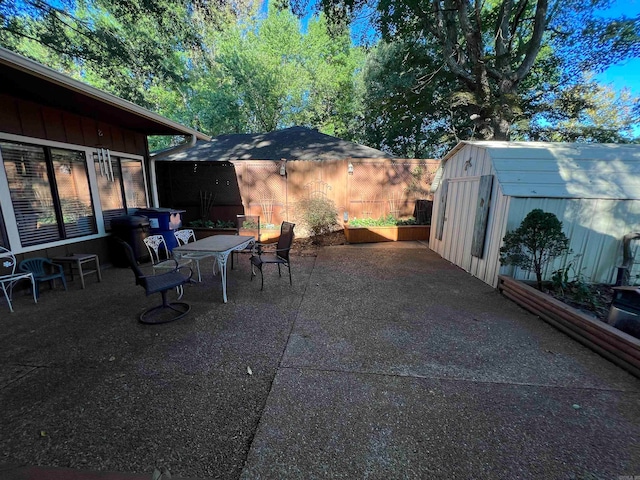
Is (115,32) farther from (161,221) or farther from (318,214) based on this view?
(318,214)

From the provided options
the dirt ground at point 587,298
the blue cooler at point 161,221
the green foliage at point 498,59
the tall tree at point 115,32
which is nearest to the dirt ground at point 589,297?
the dirt ground at point 587,298

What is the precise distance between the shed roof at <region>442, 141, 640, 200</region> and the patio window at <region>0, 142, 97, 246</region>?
7.44 meters

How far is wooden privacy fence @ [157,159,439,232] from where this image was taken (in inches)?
344

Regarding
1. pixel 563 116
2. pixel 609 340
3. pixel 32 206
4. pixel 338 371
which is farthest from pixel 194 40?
pixel 563 116

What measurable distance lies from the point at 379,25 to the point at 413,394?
1153 cm

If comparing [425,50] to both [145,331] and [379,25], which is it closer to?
[379,25]

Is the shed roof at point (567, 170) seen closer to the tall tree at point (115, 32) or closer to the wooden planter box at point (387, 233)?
the wooden planter box at point (387, 233)

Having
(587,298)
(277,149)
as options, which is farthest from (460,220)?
(277,149)

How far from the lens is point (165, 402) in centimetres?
198

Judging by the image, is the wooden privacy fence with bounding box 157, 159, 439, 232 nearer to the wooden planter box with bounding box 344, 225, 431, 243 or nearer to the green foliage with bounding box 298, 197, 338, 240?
the green foliage with bounding box 298, 197, 338, 240

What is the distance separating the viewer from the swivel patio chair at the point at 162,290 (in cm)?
300

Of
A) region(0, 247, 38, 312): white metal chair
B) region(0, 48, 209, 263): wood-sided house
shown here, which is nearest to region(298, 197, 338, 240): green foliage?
region(0, 48, 209, 263): wood-sided house

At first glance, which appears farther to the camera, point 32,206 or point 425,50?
point 425,50

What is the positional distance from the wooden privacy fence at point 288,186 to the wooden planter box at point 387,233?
1.02 m
